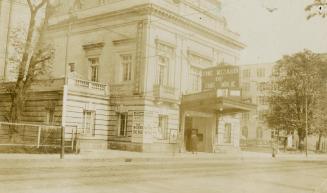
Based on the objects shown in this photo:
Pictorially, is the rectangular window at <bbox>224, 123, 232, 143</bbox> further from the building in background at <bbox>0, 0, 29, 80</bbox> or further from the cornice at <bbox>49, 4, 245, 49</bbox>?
the building in background at <bbox>0, 0, 29, 80</bbox>

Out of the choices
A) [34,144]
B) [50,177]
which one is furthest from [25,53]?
[50,177]

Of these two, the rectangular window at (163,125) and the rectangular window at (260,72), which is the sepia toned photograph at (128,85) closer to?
the rectangular window at (163,125)

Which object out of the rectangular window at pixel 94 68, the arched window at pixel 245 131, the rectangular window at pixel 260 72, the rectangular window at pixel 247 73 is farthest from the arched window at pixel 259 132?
the rectangular window at pixel 94 68

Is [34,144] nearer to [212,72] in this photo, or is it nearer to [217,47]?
[212,72]

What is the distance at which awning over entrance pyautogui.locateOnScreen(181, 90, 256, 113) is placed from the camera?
102 ft

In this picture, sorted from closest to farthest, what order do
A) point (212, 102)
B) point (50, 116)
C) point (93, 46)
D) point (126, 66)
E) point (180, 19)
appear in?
1. point (50, 116)
2. point (212, 102)
3. point (126, 66)
4. point (180, 19)
5. point (93, 46)

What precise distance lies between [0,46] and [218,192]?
109 feet

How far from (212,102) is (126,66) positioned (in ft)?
23.3

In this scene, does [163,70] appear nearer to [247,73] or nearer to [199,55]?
[199,55]

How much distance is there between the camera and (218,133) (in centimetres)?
3766

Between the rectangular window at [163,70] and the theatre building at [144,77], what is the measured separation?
0.08m

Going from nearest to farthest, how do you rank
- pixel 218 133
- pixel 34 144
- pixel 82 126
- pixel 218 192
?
pixel 218 192 → pixel 34 144 → pixel 82 126 → pixel 218 133

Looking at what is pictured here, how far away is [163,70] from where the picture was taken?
33.1 m

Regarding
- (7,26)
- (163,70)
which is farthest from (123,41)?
(7,26)
